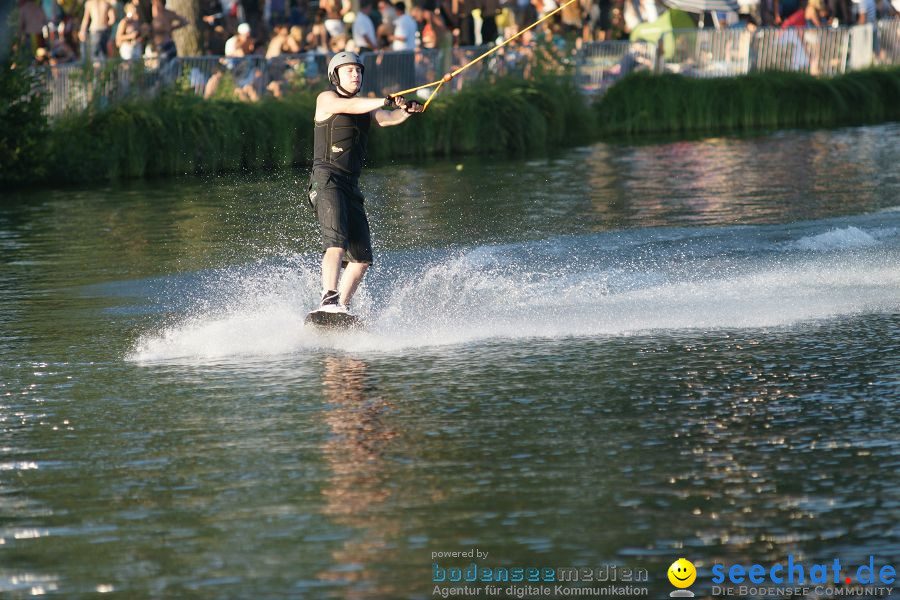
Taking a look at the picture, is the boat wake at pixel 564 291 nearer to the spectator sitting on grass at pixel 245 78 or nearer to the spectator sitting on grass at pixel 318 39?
the spectator sitting on grass at pixel 245 78

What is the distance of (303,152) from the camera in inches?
930

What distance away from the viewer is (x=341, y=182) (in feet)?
34.4

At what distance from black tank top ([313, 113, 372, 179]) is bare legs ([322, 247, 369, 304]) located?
53 cm

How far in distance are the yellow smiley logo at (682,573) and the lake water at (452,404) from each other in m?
0.04

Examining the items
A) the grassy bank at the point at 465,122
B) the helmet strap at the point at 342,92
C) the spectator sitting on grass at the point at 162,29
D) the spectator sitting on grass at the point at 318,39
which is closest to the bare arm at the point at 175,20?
the spectator sitting on grass at the point at 162,29

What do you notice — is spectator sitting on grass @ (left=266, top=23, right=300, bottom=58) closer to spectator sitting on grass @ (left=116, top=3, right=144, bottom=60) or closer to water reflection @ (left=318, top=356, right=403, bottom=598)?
spectator sitting on grass @ (left=116, top=3, right=144, bottom=60)

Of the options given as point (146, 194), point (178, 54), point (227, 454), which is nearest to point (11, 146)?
point (146, 194)

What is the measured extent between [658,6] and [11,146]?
44.0ft

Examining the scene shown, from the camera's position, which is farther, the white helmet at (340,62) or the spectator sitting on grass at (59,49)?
the spectator sitting on grass at (59,49)

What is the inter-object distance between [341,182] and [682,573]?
544cm

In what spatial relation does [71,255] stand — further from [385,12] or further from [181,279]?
[385,12]

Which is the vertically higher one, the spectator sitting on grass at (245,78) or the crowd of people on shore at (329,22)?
the crowd of people on shore at (329,22)

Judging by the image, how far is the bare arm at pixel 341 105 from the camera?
10086 millimetres

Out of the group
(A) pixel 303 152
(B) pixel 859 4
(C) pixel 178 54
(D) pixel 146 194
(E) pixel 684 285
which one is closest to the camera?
(E) pixel 684 285
